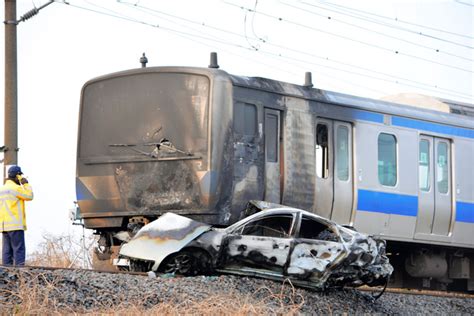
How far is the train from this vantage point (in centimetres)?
1413

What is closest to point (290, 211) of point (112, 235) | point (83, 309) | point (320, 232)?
point (320, 232)

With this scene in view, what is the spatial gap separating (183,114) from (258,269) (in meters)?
2.53

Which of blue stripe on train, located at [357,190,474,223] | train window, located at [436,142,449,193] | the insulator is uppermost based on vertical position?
the insulator

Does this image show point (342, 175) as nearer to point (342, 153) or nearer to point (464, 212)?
point (342, 153)

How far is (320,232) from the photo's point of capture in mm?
14109

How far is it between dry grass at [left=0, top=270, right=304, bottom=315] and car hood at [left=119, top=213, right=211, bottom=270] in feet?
5.14

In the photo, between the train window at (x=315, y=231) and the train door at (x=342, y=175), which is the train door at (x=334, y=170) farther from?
the train window at (x=315, y=231)

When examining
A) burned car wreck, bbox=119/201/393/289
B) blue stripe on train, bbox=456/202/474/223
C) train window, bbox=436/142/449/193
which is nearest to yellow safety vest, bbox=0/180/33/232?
burned car wreck, bbox=119/201/393/289

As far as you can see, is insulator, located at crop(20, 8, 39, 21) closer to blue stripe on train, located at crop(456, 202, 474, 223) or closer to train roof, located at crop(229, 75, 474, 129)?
train roof, located at crop(229, 75, 474, 129)

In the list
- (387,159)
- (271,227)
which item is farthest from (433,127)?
Result: (271,227)

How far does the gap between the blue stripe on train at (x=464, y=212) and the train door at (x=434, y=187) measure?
260 millimetres

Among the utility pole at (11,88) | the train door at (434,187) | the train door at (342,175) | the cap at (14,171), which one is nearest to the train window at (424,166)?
the train door at (434,187)

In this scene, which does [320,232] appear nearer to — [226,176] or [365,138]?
[226,176]

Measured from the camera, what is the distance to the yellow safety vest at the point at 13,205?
14.6 m
